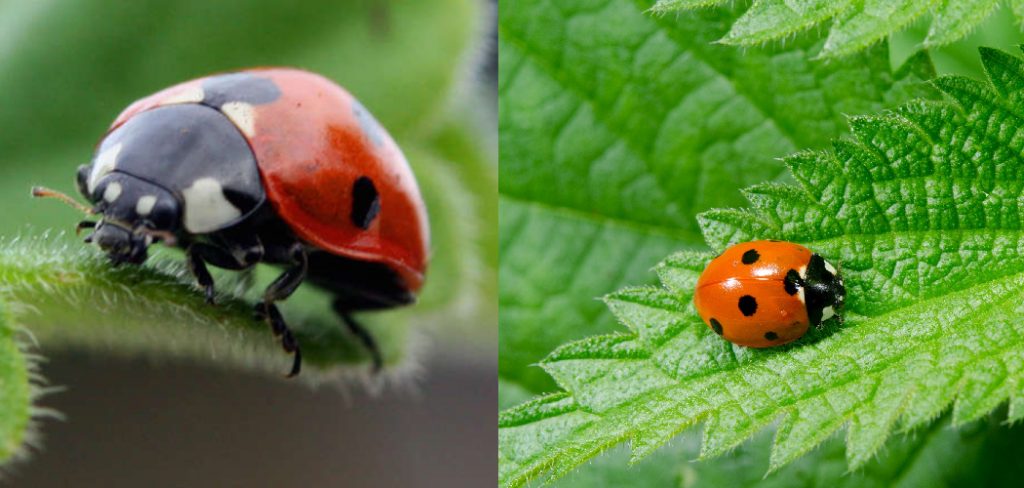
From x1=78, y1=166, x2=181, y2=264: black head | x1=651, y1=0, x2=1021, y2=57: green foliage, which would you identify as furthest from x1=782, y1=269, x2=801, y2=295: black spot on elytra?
x1=78, y1=166, x2=181, y2=264: black head

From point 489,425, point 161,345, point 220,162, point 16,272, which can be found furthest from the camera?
point 489,425

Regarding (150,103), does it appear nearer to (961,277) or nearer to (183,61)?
(183,61)

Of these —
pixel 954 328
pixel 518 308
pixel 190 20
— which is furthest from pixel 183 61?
pixel 954 328

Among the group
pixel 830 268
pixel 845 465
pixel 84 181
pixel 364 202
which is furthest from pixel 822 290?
pixel 84 181

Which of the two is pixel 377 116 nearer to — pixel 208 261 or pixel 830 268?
pixel 208 261

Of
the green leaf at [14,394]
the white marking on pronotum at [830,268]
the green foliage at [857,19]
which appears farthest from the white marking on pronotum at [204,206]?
the white marking on pronotum at [830,268]

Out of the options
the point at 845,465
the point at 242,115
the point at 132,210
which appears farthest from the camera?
the point at 845,465

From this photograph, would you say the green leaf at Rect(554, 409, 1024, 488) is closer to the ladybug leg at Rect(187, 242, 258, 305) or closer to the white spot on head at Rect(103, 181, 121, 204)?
the ladybug leg at Rect(187, 242, 258, 305)
